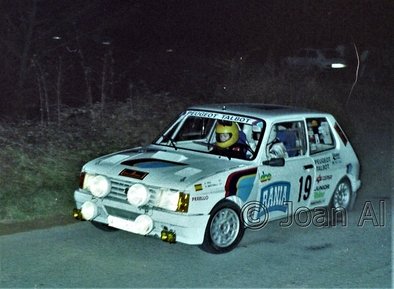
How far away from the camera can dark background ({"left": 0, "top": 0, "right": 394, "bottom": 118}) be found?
13.9 meters

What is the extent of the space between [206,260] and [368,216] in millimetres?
3108

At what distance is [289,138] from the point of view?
8.37 metres

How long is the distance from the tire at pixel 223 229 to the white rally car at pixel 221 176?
0.4 inches

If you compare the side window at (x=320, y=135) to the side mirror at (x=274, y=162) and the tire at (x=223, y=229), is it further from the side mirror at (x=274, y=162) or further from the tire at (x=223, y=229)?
the tire at (x=223, y=229)

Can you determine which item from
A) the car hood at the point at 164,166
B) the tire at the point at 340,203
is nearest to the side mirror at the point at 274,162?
the car hood at the point at 164,166

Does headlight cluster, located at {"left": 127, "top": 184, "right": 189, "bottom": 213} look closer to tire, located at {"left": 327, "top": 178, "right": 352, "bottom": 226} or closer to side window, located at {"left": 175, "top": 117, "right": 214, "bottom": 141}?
side window, located at {"left": 175, "top": 117, "right": 214, "bottom": 141}

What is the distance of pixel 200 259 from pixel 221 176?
85 centimetres

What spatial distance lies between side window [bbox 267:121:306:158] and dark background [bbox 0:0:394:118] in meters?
5.02

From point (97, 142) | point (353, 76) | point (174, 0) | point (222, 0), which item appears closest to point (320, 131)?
point (97, 142)

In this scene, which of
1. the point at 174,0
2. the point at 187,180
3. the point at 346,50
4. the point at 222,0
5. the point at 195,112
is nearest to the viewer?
the point at 187,180

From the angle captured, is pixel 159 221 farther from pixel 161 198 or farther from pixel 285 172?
pixel 285 172

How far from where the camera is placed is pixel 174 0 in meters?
21.2

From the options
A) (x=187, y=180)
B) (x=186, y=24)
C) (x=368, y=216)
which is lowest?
(x=368, y=216)

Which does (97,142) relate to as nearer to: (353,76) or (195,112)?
(195,112)
